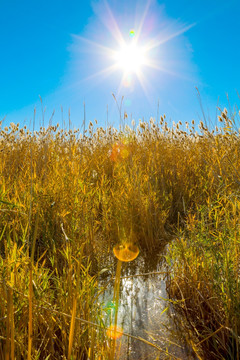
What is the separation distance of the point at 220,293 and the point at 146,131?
2.76 meters

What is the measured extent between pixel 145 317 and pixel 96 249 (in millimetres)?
534

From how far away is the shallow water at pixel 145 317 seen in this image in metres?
0.96

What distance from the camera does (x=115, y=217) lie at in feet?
5.91

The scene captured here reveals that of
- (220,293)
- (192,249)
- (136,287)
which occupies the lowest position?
(220,293)

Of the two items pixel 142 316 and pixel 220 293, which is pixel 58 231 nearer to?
pixel 142 316

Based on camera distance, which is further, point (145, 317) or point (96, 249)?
point (96, 249)

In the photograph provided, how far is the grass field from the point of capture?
0.87 metres

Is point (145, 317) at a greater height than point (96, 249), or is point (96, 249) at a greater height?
point (96, 249)

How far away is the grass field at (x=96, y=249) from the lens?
0.87 metres

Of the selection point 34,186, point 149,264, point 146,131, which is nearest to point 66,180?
point 34,186

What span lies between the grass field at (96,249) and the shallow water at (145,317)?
0.05 metres

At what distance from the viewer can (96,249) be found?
5.25ft

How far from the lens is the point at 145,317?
3.83 feet

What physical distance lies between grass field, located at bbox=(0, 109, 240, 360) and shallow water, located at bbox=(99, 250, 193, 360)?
0.05 metres
